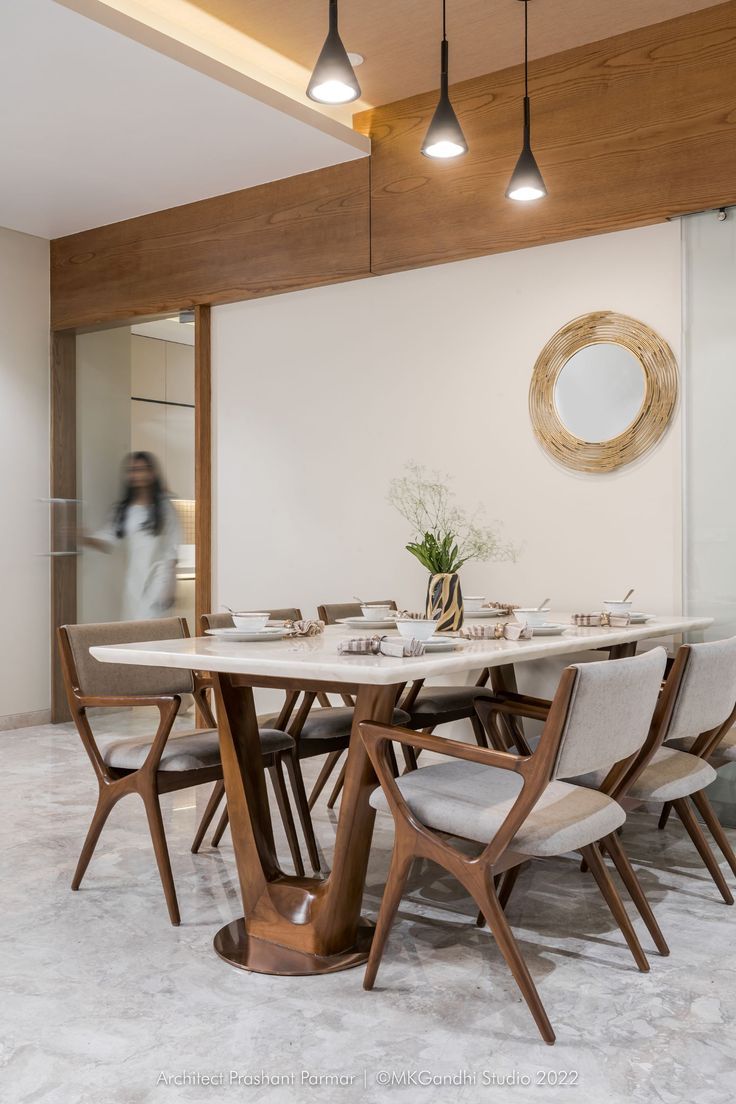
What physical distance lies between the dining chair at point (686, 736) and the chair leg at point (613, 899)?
197 millimetres

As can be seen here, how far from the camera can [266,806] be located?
2.56 metres

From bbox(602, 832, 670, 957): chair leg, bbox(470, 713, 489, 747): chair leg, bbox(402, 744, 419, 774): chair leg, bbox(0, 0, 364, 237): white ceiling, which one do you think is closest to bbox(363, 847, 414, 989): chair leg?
bbox(602, 832, 670, 957): chair leg

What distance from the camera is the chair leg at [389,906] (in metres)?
2.23

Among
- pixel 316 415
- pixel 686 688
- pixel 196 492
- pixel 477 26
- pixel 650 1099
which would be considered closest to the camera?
pixel 650 1099

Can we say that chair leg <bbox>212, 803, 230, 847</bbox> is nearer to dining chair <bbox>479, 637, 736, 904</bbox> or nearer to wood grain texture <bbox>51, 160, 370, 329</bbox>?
dining chair <bbox>479, 637, 736, 904</bbox>

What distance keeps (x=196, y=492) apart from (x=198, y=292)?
1059 mm

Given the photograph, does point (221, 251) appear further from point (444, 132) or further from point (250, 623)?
point (250, 623)

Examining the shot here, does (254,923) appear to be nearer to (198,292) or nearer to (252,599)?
(252,599)

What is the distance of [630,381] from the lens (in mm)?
4047

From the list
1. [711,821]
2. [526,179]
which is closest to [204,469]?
[526,179]

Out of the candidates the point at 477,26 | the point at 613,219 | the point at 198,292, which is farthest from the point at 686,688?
the point at 198,292

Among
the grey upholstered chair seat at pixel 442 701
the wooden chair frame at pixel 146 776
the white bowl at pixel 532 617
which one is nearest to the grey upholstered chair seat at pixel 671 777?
the white bowl at pixel 532 617

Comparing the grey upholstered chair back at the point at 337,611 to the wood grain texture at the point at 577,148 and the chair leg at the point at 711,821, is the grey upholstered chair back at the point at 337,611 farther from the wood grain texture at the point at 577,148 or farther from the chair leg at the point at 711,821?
the wood grain texture at the point at 577,148

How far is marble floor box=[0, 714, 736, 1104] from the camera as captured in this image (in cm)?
190
